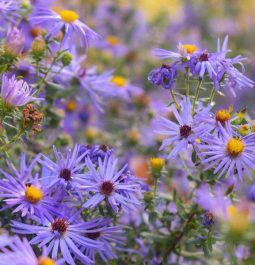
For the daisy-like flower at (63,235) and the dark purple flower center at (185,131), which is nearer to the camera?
the daisy-like flower at (63,235)

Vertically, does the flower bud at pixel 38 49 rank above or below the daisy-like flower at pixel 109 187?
above

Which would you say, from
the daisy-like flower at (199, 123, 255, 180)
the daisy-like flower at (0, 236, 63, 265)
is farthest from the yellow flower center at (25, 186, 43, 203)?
the daisy-like flower at (199, 123, 255, 180)

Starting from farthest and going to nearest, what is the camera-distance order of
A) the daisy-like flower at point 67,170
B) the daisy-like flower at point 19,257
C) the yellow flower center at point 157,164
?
the yellow flower center at point 157,164 < the daisy-like flower at point 67,170 < the daisy-like flower at point 19,257

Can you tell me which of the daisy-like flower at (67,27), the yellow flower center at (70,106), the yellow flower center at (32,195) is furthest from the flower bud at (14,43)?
the yellow flower center at (70,106)

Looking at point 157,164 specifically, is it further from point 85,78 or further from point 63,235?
point 85,78

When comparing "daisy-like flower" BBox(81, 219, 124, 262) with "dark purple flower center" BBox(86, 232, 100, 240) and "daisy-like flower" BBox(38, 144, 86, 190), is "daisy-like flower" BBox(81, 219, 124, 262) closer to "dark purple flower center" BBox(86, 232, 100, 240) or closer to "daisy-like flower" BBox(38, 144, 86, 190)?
"dark purple flower center" BBox(86, 232, 100, 240)

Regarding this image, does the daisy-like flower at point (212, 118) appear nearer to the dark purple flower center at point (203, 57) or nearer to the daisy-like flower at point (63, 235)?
the dark purple flower center at point (203, 57)
